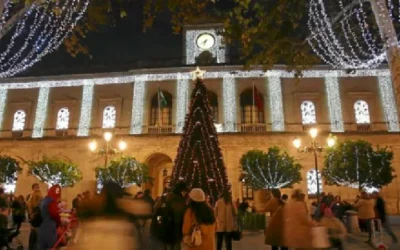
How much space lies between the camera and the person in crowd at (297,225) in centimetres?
552

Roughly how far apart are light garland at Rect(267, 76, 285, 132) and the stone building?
0.23ft

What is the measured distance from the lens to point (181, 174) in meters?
12.6

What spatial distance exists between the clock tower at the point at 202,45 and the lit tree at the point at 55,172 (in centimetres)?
1124

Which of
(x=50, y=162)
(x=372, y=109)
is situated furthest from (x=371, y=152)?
(x=50, y=162)

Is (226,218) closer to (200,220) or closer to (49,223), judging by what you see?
(200,220)

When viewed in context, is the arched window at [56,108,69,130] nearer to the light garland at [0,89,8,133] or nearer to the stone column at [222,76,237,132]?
the light garland at [0,89,8,133]

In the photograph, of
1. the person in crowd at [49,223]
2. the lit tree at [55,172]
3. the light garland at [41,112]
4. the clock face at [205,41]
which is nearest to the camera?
the person in crowd at [49,223]

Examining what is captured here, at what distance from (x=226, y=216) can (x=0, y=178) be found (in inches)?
828

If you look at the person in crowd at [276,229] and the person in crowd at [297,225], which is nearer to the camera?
the person in crowd at [297,225]

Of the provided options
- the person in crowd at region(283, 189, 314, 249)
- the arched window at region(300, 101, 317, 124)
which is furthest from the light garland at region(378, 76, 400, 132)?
the person in crowd at region(283, 189, 314, 249)

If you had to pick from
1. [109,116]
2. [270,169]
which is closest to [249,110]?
[270,169]

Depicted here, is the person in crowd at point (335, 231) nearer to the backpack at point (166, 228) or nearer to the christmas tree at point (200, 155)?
the backpack at point (166, 228)

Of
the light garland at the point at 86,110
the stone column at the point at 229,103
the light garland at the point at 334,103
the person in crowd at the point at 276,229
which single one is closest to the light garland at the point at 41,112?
the light garland at the point at 86,110

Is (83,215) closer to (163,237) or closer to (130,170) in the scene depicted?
(163,237)
